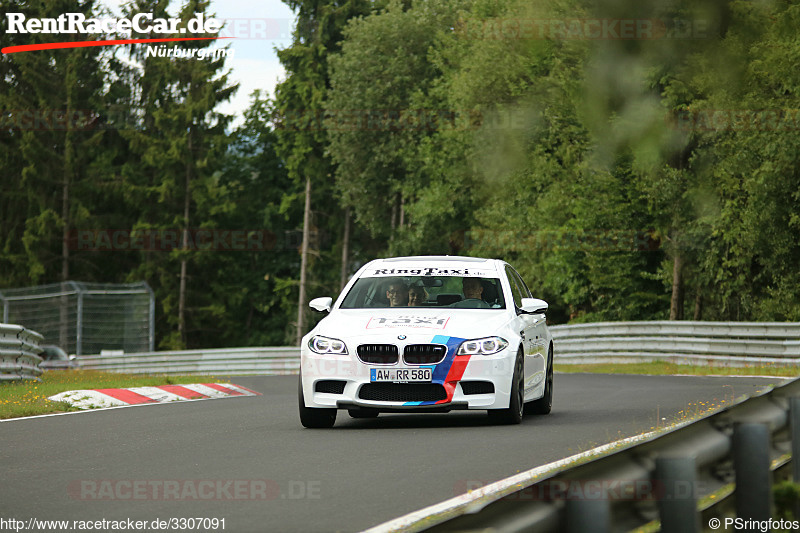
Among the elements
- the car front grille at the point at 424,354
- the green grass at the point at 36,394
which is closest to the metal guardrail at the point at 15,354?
the green grass at the point at 36,394

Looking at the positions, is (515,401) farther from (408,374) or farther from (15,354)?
(15,354)

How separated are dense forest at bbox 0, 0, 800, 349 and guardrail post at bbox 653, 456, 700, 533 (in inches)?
924

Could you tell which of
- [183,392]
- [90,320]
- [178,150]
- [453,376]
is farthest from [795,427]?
[178,150]

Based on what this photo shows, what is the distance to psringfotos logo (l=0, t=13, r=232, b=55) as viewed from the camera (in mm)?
66625

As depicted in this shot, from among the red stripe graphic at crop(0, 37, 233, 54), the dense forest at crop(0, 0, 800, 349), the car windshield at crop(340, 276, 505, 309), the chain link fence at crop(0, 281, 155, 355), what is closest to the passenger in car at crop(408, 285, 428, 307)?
the car windshield at crop(340, 276, 505, 309)

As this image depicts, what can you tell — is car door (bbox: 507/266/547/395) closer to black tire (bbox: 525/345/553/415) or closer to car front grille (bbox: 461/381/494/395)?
black tire (bbox: 525/345/553/415)

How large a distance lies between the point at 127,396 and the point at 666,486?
1337cm

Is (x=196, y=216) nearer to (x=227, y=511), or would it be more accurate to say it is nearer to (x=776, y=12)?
(x=776, y=12)

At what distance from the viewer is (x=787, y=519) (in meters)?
5.14

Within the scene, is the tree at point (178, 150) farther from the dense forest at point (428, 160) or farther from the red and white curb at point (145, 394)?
the red and white curb at point (145, 394)

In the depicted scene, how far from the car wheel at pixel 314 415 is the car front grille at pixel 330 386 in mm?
181

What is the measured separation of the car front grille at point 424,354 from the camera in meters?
11.2

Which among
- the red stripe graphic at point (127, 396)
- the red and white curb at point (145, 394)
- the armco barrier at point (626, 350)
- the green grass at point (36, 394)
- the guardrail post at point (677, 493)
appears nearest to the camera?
the guardrail post at point (677, 493)

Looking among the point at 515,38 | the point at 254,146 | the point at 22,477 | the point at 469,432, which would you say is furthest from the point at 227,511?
the point at 254,146
